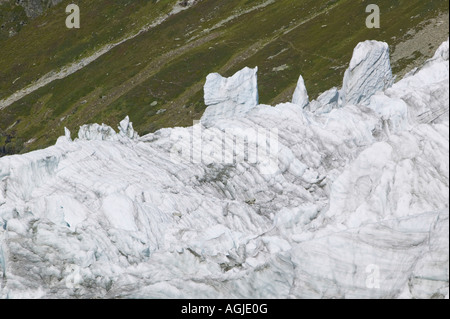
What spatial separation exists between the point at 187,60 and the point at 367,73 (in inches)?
3533

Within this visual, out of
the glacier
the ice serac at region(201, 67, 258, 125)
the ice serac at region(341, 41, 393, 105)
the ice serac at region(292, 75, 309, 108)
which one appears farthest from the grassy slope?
the glacier

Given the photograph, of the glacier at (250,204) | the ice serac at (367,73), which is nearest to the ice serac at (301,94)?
Result: the glacier at (250,204)

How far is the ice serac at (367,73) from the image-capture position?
60688 mm

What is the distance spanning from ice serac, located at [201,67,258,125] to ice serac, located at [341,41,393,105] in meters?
10.5

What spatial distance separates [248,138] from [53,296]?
2161cm

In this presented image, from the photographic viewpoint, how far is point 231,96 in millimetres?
56906

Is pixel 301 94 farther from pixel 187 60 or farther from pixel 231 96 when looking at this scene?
pixel 187 60

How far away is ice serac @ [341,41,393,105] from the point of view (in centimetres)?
6069

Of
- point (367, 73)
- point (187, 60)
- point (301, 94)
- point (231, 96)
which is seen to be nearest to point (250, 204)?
point (231, 96)

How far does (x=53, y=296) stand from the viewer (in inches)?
1302

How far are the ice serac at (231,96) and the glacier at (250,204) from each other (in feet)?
0.42

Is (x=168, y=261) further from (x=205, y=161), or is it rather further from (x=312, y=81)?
(x=312, y=81)

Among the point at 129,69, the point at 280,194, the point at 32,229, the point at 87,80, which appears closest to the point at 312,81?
the point at 129,69

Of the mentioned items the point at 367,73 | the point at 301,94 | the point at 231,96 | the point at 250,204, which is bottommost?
the point at 367,73
